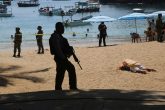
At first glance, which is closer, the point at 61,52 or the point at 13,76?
the point at 61,52

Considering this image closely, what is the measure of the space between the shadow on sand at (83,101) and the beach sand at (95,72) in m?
3.62

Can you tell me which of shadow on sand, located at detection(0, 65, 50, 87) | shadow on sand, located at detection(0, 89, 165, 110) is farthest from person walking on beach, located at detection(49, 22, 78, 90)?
shadow on sand, located at detection(0, 65, 50, 87)

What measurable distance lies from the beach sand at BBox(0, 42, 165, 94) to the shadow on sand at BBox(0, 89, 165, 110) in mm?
3621

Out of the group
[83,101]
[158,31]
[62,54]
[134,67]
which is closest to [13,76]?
[134,67]

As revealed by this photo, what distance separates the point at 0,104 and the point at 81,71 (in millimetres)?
7300

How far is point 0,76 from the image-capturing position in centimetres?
1341

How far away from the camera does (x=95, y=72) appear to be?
1361 centimetres

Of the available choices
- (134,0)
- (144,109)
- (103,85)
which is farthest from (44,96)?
(134,0)

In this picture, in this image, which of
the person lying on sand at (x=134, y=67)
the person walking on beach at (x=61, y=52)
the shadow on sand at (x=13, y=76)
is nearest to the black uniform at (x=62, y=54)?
the person walking on beach at (x=61, y=52)

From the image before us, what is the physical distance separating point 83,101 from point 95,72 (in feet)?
22.5

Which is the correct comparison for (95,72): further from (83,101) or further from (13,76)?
(83,101)

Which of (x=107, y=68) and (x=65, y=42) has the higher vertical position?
(x=65, y=42)

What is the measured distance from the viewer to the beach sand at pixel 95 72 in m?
11.6

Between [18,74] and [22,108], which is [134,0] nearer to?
[18,74]
